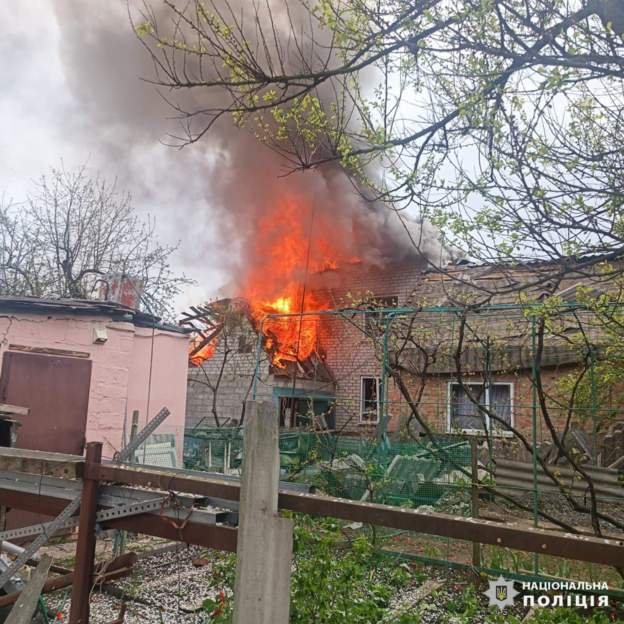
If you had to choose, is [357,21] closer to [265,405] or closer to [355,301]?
[265,405]


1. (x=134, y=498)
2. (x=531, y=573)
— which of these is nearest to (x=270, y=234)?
(x=531, y=573)

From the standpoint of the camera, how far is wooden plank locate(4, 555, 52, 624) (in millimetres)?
2551

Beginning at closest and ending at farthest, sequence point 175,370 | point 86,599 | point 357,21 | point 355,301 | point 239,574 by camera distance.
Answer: point 239,574 → point 86,599 → point 357,21 → point 355,301 → point 175,370

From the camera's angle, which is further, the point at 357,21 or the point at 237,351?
the point at 237,351

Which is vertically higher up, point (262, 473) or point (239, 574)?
point (262, 473)

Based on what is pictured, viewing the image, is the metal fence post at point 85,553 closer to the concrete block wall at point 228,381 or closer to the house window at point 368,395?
the concrete block wall at point 228,381

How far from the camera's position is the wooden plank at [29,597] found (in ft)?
8.37

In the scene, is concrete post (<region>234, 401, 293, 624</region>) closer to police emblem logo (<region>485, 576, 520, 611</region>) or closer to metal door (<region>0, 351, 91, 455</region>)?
police emblem logo (<region>485, 576, 520, 611</region>)

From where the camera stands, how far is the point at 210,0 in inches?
162

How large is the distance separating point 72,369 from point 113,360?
0.59 m

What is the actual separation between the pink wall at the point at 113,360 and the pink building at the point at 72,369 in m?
0.01

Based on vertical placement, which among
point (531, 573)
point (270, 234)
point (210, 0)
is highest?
point (270, 234)

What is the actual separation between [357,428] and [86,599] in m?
12.0

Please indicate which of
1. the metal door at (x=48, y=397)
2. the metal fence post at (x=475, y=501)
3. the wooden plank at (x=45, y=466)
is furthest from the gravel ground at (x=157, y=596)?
the metal fence post at (x=475, y=501)
